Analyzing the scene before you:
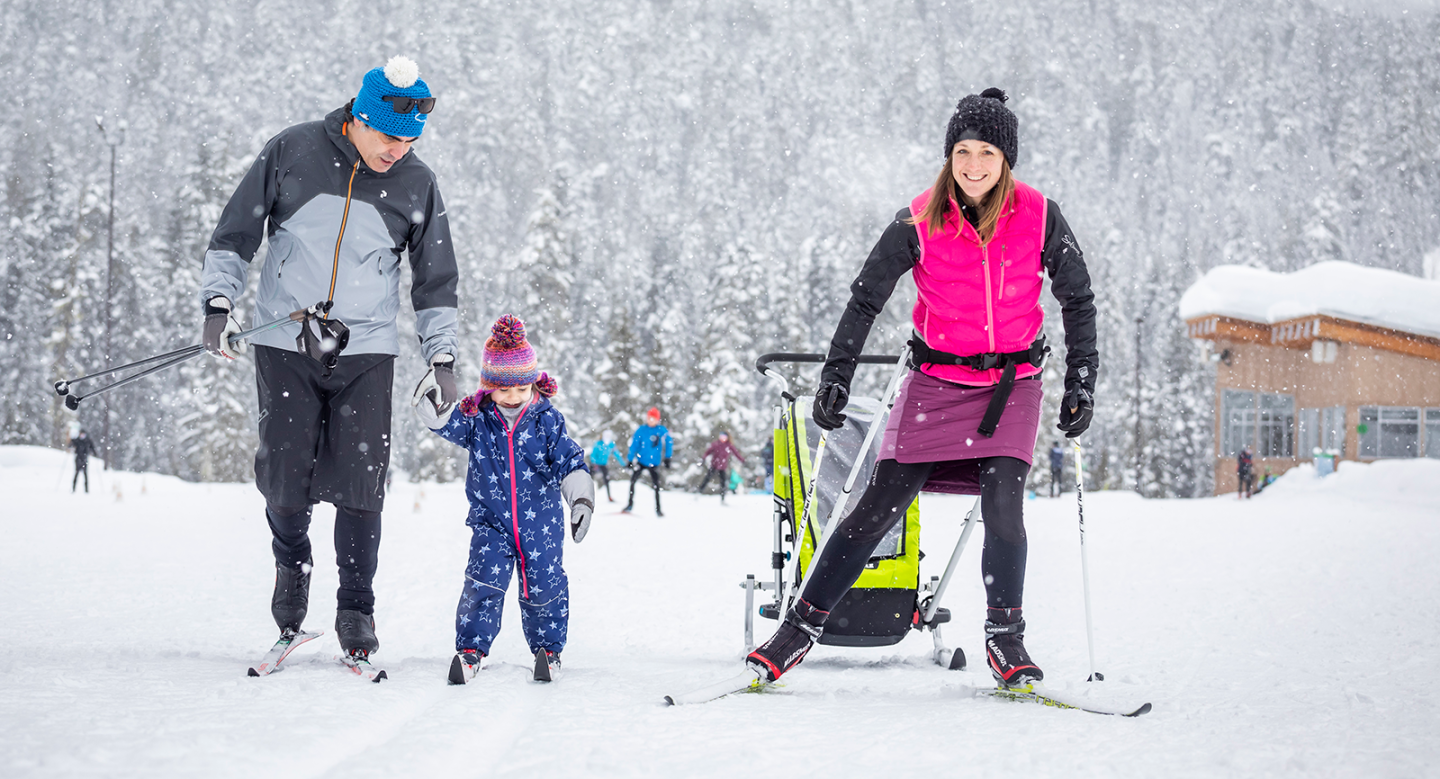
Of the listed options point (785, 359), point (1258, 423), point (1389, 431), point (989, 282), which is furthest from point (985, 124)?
point (1258, 423)

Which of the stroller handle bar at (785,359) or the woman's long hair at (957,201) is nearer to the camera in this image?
the woman's long hair at (957,201)

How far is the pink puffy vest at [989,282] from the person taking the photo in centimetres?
309

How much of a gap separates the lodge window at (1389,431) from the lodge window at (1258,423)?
3.10 metres

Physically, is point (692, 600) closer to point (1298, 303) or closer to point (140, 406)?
point (1298, 303)

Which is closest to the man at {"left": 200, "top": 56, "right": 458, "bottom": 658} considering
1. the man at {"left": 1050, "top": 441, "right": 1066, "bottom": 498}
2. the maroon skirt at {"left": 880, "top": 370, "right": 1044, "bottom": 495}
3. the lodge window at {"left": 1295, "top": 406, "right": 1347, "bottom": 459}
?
the maroon skirt at {"left": 880, "top": 370, "right": 1044, "bottom": 495}

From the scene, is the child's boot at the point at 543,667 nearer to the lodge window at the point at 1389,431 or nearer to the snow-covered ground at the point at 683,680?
the snow-covered ground at the point at 683,680

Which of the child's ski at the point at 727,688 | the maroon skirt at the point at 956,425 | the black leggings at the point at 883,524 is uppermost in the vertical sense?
the maroon skirt at the point at 956,425

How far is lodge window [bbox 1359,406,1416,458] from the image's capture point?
26.6 metres

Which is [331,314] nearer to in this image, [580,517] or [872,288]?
[580,517]

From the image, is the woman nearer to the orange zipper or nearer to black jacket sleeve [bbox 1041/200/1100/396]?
black jacket sleeve [bbox 1041/200/1100/396]

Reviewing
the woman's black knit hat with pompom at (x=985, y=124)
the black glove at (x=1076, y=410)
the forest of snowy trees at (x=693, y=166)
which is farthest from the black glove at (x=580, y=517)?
the forest of snowy trees at (x=693, y=166)

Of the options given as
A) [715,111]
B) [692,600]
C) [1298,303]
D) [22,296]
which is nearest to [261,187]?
[692,600]

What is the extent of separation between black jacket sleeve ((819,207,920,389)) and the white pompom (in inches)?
67.5

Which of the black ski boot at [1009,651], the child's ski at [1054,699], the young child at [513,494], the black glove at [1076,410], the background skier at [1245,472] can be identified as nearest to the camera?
the child's ski at [1054,699]
